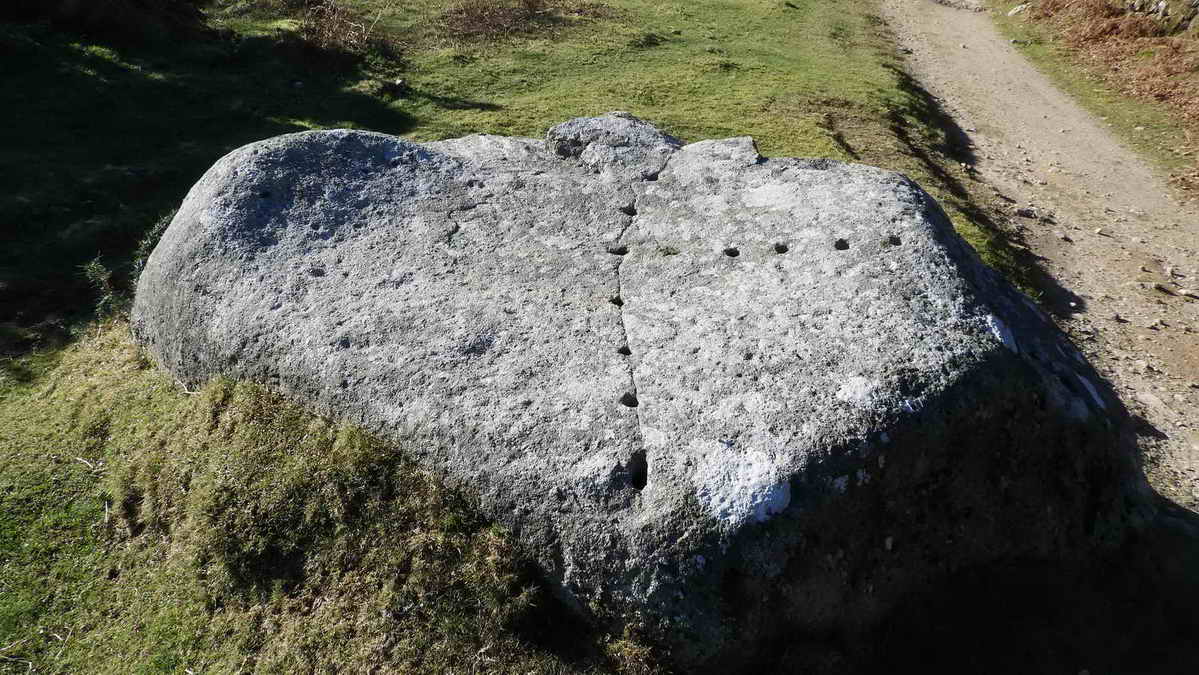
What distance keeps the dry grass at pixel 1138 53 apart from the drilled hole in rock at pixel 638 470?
1384 centimetres

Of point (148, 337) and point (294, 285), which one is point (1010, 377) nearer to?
point (294, 285)

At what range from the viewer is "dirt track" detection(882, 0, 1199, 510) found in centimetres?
799

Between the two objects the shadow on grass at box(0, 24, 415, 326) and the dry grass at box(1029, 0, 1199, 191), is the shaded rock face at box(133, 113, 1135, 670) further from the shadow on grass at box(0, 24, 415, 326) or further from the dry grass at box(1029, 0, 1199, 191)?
the dry grass at box(1029, 0, 1199, 191)

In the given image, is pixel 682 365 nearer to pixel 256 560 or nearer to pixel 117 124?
pixel 256 560

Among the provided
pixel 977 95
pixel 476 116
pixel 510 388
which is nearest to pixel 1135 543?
pixel 510 388

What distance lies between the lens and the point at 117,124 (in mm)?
13398

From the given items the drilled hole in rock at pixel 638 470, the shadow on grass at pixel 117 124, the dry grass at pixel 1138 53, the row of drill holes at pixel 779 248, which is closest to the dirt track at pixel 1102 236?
the dry grass at pixel 1138 53

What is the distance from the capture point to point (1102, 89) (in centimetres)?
1864

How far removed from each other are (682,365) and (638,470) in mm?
919

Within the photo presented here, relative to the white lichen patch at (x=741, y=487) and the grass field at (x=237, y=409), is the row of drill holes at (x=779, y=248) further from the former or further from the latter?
the grass field at (x=237, y=409)

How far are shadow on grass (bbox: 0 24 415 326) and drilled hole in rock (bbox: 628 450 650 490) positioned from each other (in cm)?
778

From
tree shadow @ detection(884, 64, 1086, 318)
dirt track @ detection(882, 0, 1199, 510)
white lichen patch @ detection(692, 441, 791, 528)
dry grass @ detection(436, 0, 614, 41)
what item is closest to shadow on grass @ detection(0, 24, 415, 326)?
dry grass @ detection(436, 0, 614, 41)

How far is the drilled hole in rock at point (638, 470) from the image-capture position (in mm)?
4438

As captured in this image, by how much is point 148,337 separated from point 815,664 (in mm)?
6734
